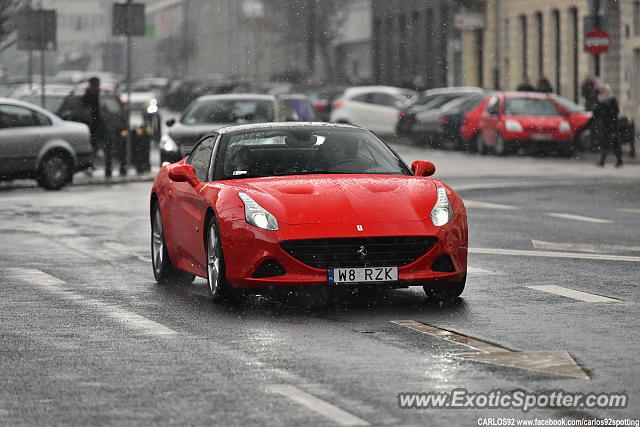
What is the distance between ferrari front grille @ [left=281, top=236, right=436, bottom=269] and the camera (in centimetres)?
1201

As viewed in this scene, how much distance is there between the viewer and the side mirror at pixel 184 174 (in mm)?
13359

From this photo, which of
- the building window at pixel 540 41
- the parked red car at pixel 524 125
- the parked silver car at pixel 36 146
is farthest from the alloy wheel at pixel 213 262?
the building window at pixel 540 41

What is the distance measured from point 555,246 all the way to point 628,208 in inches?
247

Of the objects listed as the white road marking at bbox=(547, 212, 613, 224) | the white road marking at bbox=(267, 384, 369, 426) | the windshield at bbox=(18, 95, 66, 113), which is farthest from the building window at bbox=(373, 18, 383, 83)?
→ the white road marking at bbox=(267, 384, 369, 426)

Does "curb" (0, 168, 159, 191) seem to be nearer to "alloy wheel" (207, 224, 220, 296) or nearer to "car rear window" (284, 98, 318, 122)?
"car rear window" (284, 98, 318, 122)

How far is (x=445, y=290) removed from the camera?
12.6 metres

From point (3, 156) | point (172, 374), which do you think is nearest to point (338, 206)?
point (172, 374)

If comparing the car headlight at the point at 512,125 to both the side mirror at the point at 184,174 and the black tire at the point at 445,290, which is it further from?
the black tire at the point at 445,290

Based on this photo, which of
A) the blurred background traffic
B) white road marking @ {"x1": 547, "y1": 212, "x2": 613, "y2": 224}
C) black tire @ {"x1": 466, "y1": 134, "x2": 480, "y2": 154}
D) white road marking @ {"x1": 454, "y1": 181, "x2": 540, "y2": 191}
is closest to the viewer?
white road marking @ {"x1": 547, "y1": 212, "x2": 613, "y2": 224}

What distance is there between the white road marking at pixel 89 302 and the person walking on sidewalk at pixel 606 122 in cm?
2114

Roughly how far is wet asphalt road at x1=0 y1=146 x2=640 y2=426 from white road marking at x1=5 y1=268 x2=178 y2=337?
0.02 meters

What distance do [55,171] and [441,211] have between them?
1706cm

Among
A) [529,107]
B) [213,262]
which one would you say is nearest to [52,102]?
[529,107]

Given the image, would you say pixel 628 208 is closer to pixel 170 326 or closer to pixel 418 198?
pixel 418 198
